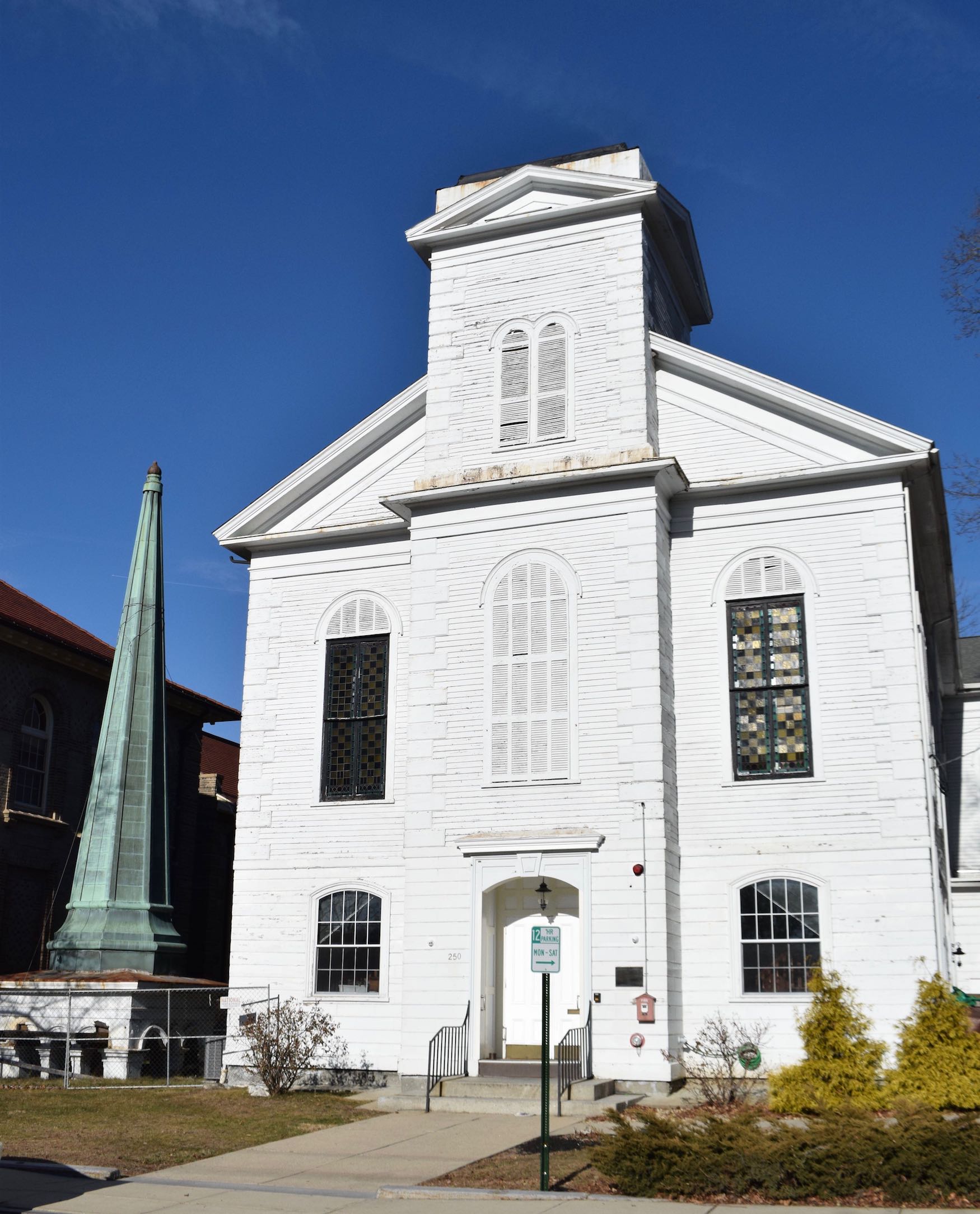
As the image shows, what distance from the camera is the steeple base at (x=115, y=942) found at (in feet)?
77.8

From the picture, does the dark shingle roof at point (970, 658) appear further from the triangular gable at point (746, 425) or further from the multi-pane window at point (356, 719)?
the multi-pane window at point (356, 719)

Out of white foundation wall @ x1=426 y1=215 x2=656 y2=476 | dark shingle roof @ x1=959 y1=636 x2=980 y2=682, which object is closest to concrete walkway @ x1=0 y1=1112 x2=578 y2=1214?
white foundation wall @ x1=426 y1=215 x2=656 y2=476

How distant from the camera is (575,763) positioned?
64.0 feet

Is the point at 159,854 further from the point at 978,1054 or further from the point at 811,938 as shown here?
the point at 978,1054

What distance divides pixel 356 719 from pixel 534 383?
655 centimetres

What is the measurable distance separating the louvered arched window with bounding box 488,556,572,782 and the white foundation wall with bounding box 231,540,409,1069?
2.12 meters

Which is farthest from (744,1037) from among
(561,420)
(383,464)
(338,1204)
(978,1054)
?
(383,464)

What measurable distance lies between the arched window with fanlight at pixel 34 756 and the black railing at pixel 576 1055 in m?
15.3

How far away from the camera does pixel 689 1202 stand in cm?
1111

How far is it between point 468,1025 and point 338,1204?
759cm

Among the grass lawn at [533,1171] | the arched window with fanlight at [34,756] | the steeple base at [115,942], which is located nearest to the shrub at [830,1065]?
the grass lawn at [533,1171]

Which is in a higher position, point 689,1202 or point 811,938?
point 811,938

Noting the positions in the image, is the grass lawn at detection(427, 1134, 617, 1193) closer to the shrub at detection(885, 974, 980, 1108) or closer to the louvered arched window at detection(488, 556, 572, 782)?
the shrub at detection(885, 974, 980, 1108)

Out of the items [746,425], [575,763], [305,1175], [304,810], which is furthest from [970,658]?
[305,1175]
